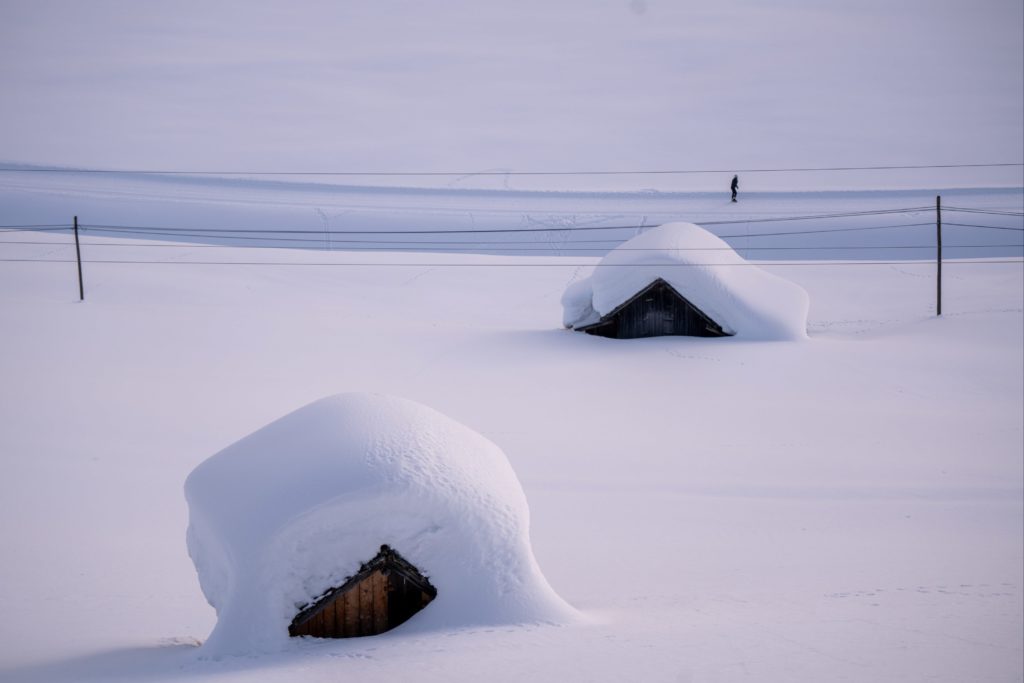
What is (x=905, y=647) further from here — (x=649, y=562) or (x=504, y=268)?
(x=504, y=268)

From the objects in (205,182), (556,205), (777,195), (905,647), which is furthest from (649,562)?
(205,182)

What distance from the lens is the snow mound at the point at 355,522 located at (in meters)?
8.05

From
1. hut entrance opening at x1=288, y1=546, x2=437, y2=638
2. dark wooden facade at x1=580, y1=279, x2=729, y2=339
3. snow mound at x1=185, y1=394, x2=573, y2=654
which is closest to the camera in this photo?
snow mound at x1=185, y1=394, x2=573, y2=654

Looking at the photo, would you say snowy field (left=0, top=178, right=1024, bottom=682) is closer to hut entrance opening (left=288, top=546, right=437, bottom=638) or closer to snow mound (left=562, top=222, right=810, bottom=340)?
hut entrance opening (left=288, top=546, right=437, bottom=638)

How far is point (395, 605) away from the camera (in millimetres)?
8547

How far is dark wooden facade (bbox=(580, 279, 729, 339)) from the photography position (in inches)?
1001

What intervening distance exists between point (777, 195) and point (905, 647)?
156 ft

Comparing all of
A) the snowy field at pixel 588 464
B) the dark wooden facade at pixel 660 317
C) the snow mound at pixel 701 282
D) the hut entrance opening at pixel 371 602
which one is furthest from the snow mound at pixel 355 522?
the dark wooden facade at pixel 660 317

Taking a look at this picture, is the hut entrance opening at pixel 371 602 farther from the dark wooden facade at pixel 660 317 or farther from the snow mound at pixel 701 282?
the dark wooden facade at pixel 660 317

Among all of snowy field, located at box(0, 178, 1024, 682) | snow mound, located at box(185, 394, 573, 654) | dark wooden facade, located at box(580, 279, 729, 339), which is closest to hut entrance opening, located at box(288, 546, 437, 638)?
snow mound, located at box(185, 394, 573, 654)

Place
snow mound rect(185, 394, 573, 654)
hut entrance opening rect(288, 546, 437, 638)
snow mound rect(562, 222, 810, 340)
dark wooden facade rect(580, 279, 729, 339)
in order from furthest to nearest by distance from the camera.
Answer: dark wooden facade rect(580, 279, 729, 339) < snow mound rect(562, 222, 810, 340) < hut entrance opening rect(288, 546, 437, 638) < snow mound rect(185, 394, 573, 654)

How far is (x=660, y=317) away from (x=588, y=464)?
955cm

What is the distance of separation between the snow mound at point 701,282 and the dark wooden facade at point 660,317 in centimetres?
23

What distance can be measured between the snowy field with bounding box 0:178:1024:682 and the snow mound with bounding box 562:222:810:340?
91 centimetres
